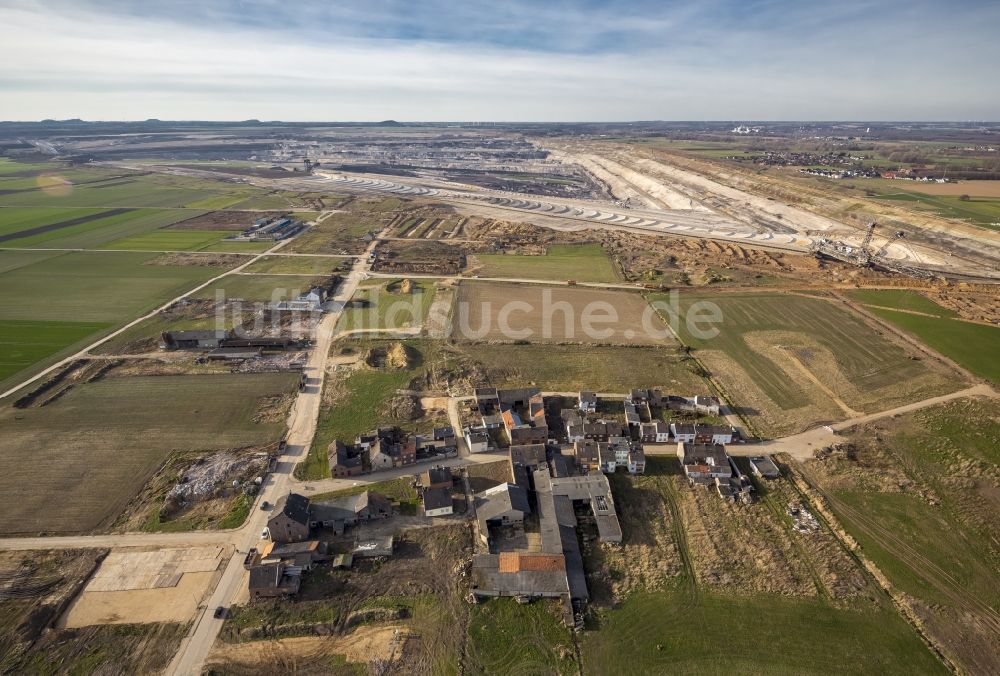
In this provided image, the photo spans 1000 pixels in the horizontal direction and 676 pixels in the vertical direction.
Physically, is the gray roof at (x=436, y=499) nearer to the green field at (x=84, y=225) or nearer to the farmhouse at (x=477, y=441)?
the farmhouse at (x=477, y=441)

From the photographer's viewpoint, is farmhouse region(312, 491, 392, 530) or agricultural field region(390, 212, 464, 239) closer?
farmhouse region(312, 491, 392, 530)

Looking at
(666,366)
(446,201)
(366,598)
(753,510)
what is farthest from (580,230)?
(366,598)

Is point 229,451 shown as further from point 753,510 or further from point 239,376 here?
point 753,510

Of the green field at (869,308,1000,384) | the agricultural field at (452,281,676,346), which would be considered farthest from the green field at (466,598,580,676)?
the green field at (869,308,1000,384)

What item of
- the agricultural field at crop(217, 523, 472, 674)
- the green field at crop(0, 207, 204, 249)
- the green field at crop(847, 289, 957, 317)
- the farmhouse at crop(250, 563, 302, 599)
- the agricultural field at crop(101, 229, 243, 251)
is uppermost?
the green field at crop(0, 207, 204, 249)

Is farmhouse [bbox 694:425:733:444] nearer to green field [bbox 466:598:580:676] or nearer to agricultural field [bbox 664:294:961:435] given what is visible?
agricultural field [bbox 664:294:961:435]

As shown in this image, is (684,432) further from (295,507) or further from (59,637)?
(59,637)
